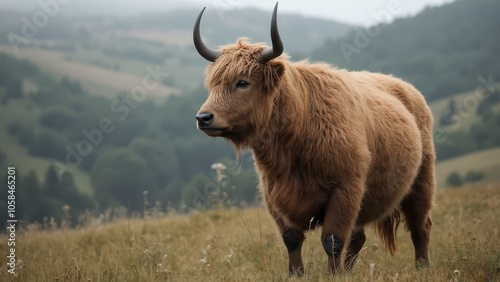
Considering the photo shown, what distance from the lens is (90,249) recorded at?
8.89 metres

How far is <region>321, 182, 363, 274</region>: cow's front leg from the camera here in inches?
228

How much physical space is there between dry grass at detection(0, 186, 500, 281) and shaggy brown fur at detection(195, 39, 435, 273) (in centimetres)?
40

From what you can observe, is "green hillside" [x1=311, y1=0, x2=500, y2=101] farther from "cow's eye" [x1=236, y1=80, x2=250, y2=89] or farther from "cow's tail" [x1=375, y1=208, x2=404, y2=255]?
"cow's eye" [x1=236, y1=80, x2=250, y2=89]

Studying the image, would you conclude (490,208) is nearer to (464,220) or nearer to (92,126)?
(464,220)

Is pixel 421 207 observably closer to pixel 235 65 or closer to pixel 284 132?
pixel 284 132

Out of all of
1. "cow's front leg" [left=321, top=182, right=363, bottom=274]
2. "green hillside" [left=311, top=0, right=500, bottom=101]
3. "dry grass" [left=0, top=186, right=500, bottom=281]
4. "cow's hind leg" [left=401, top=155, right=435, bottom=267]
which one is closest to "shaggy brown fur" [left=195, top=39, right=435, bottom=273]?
"cow's front leg" [left=321, top=182, right=363, bottom=274]

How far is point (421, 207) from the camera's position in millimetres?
7645

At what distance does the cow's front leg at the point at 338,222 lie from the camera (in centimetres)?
580

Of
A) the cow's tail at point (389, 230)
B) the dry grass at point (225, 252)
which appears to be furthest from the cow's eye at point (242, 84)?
the cow's tail at point (389, 230)

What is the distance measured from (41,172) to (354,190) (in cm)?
8456

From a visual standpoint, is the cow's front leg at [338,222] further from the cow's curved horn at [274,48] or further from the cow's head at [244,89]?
the cow's curved horn at [274,48]

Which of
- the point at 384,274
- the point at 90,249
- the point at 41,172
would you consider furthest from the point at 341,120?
the point at 41,172

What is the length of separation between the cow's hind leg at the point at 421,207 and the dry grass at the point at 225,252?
25cm

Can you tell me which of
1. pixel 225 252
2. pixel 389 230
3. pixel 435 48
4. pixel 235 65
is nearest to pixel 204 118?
pixel 235 65
